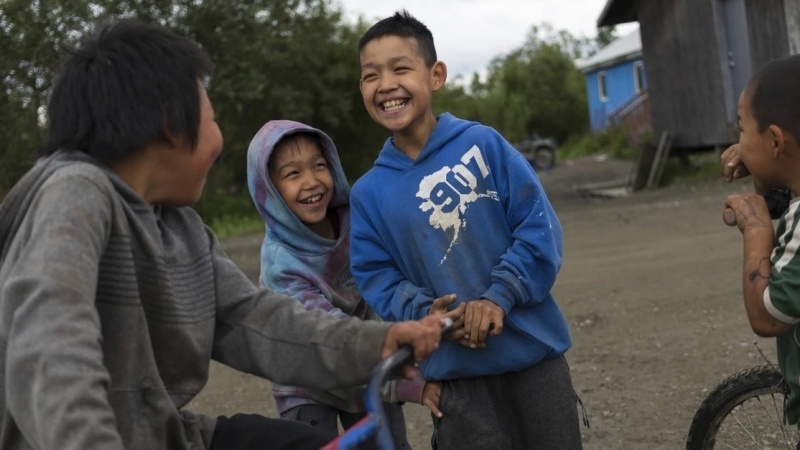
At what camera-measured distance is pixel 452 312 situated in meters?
3.11

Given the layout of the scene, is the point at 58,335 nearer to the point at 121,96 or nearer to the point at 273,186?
the point at 121,96

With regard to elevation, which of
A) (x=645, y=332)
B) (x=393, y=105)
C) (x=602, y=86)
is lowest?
(x=602, y=86)

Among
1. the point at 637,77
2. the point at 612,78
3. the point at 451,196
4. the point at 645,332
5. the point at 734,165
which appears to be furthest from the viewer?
the point at 612,78

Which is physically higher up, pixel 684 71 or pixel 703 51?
pixel 703 51

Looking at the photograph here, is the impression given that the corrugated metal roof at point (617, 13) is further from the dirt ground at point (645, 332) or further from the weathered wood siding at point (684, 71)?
the dirt ground at point (645, 332)

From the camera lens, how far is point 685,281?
29.8 ft

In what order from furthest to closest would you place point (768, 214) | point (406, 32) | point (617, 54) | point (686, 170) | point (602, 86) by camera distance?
point (602, 86) < point (617, 54) < point (686, 170) < point (406, 32) < point (768, 214)

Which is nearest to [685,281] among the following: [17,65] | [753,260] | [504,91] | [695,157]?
[753,260]

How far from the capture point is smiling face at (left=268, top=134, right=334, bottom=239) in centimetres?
381

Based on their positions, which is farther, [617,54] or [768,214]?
[617,54]

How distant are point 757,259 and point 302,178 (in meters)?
1.62

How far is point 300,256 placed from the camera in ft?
12.4

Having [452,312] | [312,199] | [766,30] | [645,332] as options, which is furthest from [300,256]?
[766,30]

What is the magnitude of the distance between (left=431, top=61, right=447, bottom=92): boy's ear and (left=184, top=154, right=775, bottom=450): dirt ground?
7.14 feet
